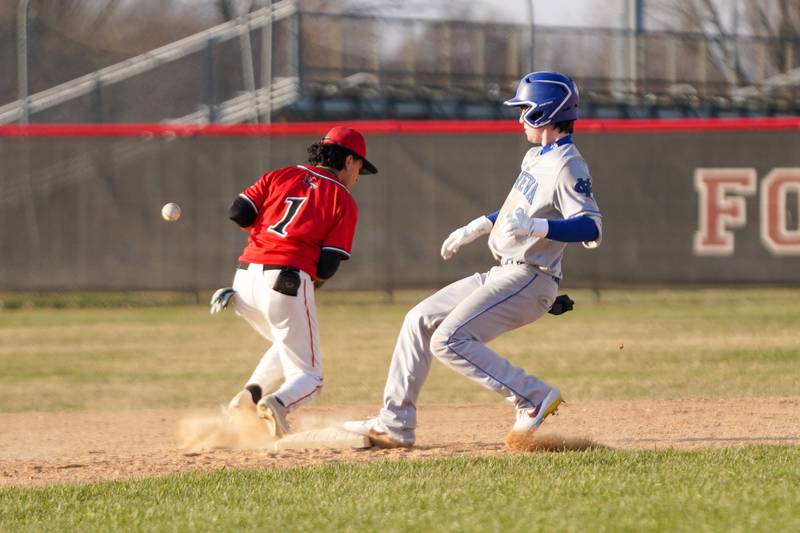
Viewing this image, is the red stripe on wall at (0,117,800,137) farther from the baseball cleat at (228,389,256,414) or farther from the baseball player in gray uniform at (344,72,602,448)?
the baseball player in gray uniform at (344,72,602,448)

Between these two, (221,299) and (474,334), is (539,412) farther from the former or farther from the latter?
(221,299)

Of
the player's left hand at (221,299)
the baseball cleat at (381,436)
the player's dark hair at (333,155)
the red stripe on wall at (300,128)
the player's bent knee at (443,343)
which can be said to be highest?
the red stripe on wall at (300,128)

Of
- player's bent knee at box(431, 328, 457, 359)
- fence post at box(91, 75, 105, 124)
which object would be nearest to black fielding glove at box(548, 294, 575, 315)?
player's bent knee at box(431, 328, 457, 359)

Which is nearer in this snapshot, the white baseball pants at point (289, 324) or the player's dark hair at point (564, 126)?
the player's dark hair at point (564, 126)

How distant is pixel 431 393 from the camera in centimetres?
902

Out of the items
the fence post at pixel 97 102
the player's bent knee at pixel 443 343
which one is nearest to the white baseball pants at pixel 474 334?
the player's bent knee at pixel 443 343

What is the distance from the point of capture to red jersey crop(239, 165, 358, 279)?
20.2 feet

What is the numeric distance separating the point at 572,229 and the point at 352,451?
1.52 metres

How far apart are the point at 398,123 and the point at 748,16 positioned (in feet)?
27.5

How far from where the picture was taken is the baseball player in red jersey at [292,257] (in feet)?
20.1

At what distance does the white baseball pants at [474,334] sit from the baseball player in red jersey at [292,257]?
0.58 m

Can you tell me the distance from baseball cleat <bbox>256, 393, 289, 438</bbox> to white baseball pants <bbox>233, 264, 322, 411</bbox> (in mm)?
38

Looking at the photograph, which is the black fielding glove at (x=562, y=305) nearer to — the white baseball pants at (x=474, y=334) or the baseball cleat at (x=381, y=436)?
the white baseball pants at (x=474, y=334)

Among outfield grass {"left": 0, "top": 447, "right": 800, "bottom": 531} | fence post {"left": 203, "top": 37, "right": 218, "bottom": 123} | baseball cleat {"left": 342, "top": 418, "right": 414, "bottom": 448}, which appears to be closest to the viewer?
outfield grass {"left": 0, "top": 447, "right": 800, "bottom": 531}
